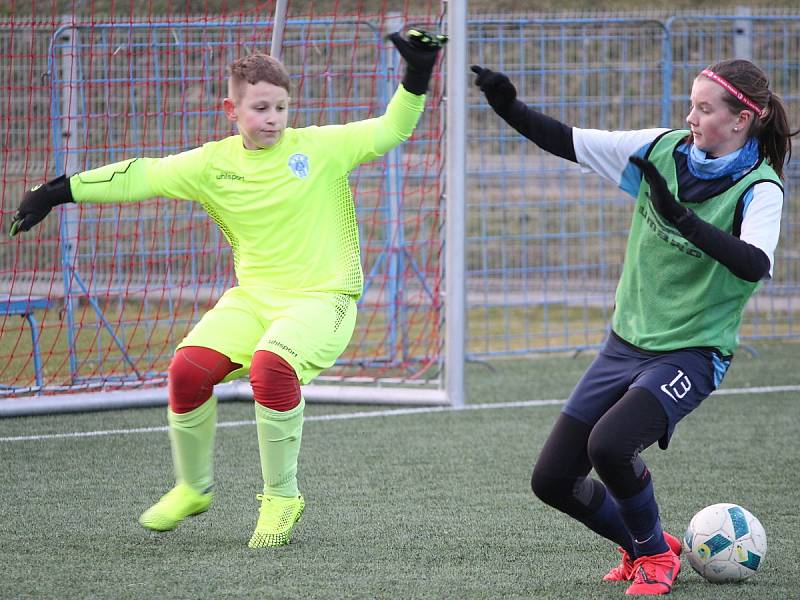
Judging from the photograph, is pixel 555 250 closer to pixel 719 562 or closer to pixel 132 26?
pixel 132 26

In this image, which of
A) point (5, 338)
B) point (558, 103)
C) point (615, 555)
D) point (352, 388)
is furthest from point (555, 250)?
point (615, 555)

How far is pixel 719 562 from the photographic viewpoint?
3637mm

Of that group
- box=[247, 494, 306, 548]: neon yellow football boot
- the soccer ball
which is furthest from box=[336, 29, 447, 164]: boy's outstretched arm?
the soccer ball

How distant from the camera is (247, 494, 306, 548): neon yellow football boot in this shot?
3.99 metres

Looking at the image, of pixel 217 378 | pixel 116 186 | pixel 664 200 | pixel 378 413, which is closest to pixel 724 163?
pixel 664 200

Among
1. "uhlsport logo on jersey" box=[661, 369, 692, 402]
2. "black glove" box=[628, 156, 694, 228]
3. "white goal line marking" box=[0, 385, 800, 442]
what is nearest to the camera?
"black glove" box=[628, 156, 694, 228]

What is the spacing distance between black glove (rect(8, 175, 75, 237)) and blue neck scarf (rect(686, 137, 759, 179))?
2.02 meters

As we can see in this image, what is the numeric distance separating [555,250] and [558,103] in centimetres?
339

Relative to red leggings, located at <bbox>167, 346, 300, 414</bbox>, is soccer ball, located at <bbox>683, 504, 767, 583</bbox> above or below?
below

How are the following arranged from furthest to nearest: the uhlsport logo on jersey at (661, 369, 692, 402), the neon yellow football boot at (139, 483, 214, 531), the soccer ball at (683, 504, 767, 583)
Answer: the neon yellow football boot at (139, 483, 214, 531)
the soccer ball at (683, 504, 767, 583)
the uhlsport logo on jersey at (661, 369, 692, 402)

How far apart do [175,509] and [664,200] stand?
6.64 ft

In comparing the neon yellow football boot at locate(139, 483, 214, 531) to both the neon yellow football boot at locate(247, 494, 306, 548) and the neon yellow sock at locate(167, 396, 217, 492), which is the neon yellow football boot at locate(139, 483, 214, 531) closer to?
the neon yellow sock at locate(167, 396, 217, 492)

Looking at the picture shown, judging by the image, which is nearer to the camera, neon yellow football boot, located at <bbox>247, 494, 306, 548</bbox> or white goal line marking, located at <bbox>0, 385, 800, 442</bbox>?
neon yellow football boot, located at <bbox>247, 494, 306, 548</bbox>

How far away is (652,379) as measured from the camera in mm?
3402
